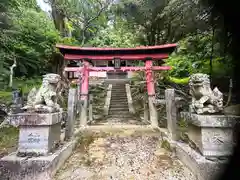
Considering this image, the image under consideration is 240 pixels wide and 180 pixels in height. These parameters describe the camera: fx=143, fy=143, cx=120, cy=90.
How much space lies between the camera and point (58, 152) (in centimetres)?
234

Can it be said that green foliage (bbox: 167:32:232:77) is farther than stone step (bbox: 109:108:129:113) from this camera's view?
No

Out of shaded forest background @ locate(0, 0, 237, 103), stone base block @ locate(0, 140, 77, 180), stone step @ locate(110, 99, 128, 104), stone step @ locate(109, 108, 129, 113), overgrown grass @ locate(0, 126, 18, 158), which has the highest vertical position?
shaded forest background @ locate(0, 0, 237, 103)

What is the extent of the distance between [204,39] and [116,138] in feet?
23.6

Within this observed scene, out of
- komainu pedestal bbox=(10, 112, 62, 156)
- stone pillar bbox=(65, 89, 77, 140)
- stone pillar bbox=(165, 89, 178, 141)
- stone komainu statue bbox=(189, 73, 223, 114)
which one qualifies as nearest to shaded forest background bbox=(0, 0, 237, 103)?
stone pillar bbox=(165, 89, 178, 141)

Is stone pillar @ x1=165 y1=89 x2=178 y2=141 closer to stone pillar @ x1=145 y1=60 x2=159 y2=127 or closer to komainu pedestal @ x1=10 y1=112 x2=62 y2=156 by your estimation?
stone pillar @ x1=145 y1=60 x2=159 y2=127

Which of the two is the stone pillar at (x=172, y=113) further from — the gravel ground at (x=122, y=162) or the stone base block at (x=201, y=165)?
the stone base block at (x=201, y=165)

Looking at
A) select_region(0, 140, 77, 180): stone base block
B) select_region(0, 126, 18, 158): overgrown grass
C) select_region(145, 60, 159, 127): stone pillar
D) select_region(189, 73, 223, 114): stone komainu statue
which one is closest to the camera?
select_region(0, 140, 77, 180): stone base block

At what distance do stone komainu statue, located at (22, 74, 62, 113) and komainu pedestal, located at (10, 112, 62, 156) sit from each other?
11 centimetres

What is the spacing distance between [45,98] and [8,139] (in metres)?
2.75

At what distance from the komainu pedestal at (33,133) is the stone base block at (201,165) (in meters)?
2.18

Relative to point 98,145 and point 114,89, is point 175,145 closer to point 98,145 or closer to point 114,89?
point 98,145

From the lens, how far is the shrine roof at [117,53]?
5.98 m

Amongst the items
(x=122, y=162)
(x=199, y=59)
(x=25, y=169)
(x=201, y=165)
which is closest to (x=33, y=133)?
(x=25, y=169)

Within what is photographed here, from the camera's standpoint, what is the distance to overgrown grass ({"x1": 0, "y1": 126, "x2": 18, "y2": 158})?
10.6 ft
